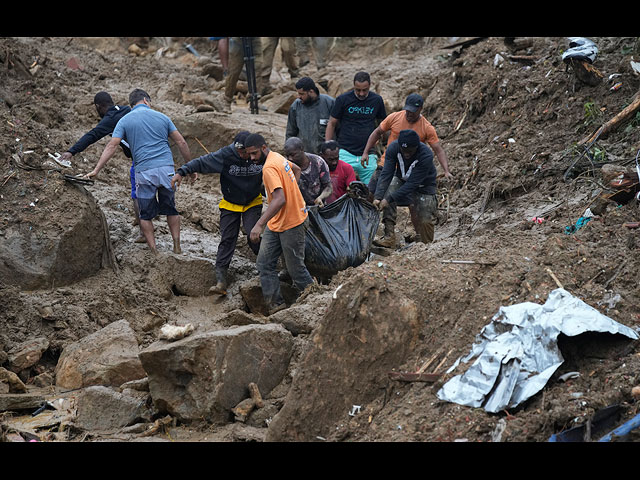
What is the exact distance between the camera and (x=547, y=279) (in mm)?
4617

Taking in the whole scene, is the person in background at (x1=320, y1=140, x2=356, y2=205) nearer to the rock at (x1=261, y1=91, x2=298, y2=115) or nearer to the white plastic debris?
the white plastic debris

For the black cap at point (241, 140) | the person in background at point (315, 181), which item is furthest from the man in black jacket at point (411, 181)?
the black cap at point (241, 140)

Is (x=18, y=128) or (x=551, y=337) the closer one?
(x=551, y=337)

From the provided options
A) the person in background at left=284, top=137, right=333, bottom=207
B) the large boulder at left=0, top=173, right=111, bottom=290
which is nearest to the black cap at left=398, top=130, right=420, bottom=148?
the person in background at left=284, top=137, right=333, bottom=207

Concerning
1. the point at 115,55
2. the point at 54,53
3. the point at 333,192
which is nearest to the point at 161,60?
the point at 115,55

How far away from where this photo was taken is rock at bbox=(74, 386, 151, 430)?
196 inches

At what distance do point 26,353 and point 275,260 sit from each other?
2.26 meters

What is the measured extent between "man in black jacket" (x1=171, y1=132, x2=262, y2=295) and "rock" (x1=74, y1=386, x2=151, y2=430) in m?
2.00

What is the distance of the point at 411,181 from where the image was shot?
699cm

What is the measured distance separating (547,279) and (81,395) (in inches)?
135

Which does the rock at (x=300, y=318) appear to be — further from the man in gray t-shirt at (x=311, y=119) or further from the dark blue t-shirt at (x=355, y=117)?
the man in gray t-shirt at (x=311, y=119)

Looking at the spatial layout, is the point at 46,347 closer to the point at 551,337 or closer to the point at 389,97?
the point at 551,337

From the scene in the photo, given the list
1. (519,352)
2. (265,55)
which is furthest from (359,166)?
(265,55)

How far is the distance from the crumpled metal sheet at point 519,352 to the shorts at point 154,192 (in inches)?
153
